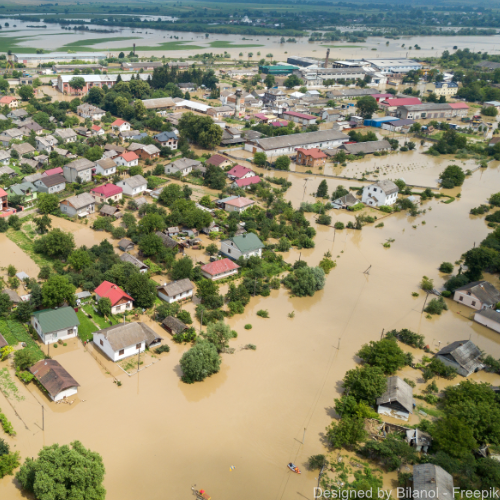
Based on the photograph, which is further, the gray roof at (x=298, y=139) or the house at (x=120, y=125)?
the house at (x=120, y=125)

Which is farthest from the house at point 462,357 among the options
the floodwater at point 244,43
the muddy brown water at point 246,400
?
the floodwater at point 244,43

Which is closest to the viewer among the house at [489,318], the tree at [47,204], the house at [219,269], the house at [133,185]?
the house at [489,318]

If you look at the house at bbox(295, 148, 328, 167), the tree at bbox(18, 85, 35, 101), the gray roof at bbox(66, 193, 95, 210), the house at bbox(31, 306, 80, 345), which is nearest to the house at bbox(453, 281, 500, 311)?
the house at bbox(31, 306, 80, 345)

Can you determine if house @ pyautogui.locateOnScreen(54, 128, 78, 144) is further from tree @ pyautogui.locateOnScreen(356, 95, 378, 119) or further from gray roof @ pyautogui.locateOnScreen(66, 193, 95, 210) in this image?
tree @ pyautogui.locateOnScreen(356, 95, 378, 119)

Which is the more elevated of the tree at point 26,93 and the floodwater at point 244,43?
the floodwater at point 244,43

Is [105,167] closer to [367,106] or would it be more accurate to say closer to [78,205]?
[78,205]

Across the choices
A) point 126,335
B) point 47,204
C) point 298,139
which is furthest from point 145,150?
point 126,335

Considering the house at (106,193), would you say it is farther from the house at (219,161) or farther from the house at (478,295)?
the house at (478,295)

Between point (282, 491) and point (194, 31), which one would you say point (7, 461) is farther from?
point (194, 31)
